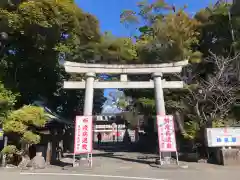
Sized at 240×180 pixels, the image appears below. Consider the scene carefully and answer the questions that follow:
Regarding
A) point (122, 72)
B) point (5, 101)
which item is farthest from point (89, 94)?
point (5, 101)

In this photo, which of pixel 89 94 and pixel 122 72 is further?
pixel 122 72

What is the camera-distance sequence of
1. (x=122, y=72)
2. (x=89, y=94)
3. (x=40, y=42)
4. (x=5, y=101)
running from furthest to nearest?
(x=40, y=42) → (x=122, y=72) → (x=89, y=94) → (x=5, y=101)

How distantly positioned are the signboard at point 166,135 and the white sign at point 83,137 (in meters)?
3.39

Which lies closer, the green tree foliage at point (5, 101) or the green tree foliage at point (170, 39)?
the green tree foliage at point (5, 101)

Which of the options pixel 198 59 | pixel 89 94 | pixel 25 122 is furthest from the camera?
pixel 198 59

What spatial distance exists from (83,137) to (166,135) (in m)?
4.02

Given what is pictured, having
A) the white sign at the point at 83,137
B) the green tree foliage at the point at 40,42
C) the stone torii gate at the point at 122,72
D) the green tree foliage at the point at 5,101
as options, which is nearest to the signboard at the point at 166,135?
the stone torii gate at the point at 122,72

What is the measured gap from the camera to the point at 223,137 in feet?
44.4

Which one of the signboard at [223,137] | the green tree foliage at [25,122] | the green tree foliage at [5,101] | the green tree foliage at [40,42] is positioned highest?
the green tree foliage at [40,42]

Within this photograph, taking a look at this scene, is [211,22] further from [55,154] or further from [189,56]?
[55,154]

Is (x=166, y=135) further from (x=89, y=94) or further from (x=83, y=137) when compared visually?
(x=89, y=94)

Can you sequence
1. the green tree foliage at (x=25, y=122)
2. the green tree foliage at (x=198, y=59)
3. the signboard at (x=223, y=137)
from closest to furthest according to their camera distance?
the green tree foliage at (x=25, y=122) → the signboard at (x=223, y=137) → the green tree foliage at (x=198, y=59)

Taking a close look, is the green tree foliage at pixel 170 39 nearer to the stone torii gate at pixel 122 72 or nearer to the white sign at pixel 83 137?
the stone torii gate at pixel 122 72

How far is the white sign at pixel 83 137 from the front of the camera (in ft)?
43.0
